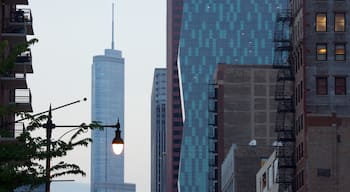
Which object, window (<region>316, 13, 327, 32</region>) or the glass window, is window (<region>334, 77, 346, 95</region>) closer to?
window (<region>316, 13, 327, 32</region>)

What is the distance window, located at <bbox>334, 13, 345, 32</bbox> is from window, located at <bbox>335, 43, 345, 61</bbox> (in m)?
1.49

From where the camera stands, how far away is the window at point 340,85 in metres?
124

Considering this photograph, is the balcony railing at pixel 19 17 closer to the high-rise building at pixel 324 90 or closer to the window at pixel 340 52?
the high-rise building at pixel 324 90

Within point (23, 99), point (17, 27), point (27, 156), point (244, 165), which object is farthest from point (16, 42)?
point (244, 165)

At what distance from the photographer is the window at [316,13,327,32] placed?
408ft

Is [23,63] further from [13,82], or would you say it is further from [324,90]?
[324,90]

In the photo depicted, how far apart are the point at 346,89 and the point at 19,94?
48.9 metres

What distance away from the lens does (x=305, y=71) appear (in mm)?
123750

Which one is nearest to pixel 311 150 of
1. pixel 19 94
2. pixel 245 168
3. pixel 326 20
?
pixel 326 20

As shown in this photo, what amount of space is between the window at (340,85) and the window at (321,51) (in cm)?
240

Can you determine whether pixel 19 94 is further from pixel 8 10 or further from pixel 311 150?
pixel 311 150

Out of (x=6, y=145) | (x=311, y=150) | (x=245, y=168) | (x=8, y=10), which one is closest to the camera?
(x=6, y=145)

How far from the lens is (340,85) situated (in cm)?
12444

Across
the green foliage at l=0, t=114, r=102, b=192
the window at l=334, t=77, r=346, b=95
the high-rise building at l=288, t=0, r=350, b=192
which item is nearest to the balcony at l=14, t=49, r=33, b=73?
the green foliage at l=0, t=114, r=102, b=192
